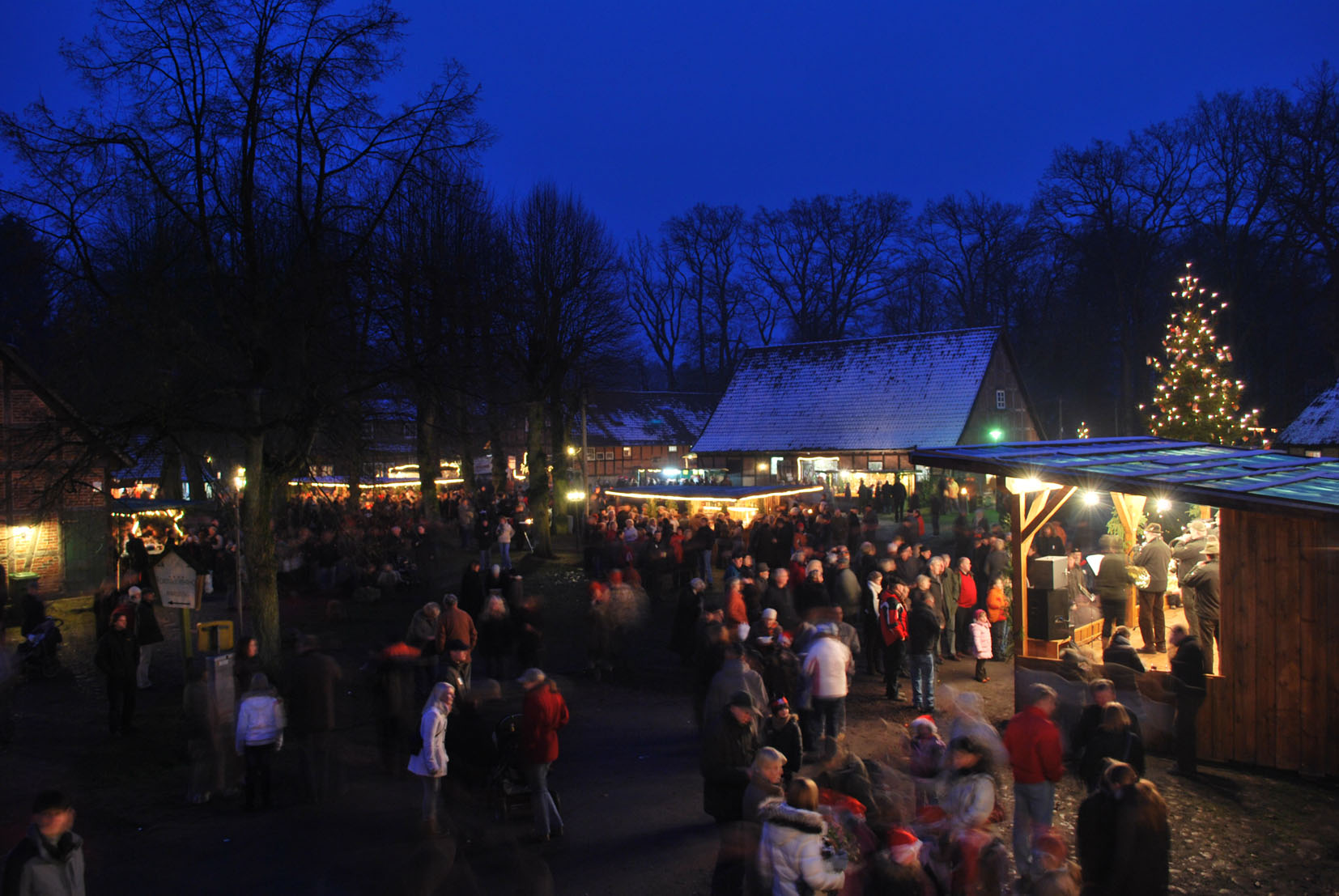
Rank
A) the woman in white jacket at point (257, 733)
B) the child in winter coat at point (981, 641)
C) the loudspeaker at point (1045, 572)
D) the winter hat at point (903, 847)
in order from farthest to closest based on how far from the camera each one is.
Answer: the child in winter coat at point (981, 641), the loudspeaker at point (1045, 572), the woman in white jacket at point (257, 733), the winter hat at point (903, 847)

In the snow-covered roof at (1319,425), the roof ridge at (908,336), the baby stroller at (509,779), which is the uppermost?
the roof ridge at (908,336)

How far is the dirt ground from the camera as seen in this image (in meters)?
6.67

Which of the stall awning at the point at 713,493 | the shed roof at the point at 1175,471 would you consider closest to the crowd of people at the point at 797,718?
the shed roof at the point at 1175,471

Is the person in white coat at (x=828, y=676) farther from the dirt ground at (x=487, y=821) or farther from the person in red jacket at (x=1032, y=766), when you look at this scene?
the person in red jacket at (x=1032, y=766)

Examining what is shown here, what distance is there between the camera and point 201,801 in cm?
841

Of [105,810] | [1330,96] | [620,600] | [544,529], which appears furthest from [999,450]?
[1330,96]

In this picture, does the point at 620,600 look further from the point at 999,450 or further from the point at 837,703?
the point at 999,450

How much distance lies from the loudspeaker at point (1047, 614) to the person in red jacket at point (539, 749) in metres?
6.11

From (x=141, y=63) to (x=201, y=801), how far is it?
8.29m

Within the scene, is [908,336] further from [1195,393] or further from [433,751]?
[433,751]

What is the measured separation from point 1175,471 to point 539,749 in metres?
6.90

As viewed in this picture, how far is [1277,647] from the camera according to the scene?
8.51 m

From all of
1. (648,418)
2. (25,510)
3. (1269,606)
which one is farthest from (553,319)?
(648,418)

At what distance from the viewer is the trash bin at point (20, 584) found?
1911cm
